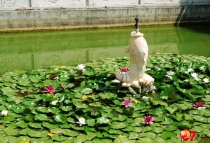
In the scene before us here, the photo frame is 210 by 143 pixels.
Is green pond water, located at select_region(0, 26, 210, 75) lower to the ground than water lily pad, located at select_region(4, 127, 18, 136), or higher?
higher

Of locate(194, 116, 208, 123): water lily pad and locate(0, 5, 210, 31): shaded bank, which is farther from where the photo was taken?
locate(0, 5, 210, 31): shaded bank

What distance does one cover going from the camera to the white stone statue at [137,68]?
3979mm

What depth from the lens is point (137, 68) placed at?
411cm

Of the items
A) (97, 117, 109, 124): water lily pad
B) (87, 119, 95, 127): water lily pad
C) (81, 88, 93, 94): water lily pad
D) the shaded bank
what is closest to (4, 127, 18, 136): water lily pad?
(87, 119, 95, 127): water lily pad

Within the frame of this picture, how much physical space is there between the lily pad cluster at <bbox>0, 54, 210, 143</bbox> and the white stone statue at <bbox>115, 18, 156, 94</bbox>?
0.36 ft

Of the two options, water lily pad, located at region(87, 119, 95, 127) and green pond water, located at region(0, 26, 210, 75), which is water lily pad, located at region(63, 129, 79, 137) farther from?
green pond water, located at region(0, 26, 210, 75)

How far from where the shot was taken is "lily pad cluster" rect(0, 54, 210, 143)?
3.25m

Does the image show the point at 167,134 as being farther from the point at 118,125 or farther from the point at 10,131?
the point at 10,131

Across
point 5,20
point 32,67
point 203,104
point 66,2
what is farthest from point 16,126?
point 66,2

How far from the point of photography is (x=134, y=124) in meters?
3.46

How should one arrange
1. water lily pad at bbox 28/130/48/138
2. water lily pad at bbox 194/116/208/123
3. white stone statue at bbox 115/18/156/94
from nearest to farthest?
water lily pad at bbox 28/130/48/138 < water lily pad at bbox 194/116/208/123 < white stone statue at bbox 115/18/156/94

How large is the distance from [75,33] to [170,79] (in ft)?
15.8

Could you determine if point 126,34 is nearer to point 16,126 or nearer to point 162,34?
point 162,34

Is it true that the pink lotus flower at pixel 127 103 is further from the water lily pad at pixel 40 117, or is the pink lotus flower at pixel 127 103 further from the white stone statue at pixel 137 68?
the water lily pad at pixel 40 117
